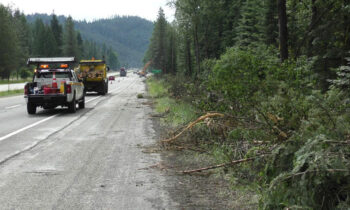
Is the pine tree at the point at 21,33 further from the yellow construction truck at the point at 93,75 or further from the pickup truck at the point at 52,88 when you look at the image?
the pickup truck at the point at 52,88

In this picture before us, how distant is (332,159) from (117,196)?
8.89 feet

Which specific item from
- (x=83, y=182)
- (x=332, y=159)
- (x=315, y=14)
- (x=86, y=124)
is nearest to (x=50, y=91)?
(x=86, y=124)

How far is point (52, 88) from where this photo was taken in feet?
52.0

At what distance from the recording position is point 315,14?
59.1ft

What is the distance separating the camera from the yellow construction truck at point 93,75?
3288cm

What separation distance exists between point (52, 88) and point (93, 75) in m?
17.7

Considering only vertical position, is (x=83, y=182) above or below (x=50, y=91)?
below

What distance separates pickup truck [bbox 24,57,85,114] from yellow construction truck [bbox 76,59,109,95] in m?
14.5

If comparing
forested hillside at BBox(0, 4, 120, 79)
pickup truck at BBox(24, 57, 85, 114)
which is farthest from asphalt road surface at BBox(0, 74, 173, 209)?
forested hillside at BBox(0, 4, 120, 79)

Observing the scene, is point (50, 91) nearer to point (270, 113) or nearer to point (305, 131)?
point (270, 113)

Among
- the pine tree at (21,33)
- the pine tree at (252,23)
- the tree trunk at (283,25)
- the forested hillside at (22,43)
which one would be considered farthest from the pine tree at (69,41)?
the tree trunk at (283,25)

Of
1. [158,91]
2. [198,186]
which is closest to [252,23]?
[158,91]

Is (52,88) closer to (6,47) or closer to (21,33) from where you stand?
(6,47)

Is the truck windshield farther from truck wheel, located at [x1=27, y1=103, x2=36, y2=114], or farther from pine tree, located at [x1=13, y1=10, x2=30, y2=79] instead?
pine tree, located at [x1=13, y1=10, x2=30, y2=79]
